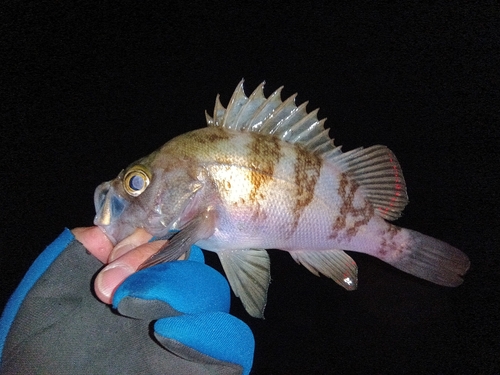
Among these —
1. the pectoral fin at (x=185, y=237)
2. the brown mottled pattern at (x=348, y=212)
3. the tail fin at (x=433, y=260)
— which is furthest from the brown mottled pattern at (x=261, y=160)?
the tail fin at (x=433, y=260)

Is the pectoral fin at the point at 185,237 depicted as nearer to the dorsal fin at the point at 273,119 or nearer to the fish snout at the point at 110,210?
the fish snout at the point at 110,210

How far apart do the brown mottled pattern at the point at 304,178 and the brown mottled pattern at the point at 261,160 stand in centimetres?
7

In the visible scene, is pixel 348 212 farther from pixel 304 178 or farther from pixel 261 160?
pixel 261 160

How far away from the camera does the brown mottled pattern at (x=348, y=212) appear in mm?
1182

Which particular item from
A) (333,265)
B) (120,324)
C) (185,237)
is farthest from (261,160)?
(120,324)

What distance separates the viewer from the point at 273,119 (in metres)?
1.17

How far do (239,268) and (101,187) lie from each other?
508mm

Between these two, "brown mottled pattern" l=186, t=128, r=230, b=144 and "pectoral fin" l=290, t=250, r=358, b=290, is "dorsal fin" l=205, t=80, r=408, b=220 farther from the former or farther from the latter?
"pectoral fin" l=290, t=250, r=358, b=290

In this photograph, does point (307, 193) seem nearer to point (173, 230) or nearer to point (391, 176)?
point (391, 176)

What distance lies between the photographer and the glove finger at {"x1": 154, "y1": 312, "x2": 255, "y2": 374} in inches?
35.1

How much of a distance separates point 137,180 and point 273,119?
1.54ft

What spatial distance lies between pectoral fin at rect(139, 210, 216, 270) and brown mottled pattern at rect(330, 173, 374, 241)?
0.41 meters

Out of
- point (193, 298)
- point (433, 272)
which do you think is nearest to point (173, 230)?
point (193, 298)

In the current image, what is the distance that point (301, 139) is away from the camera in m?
1.19
